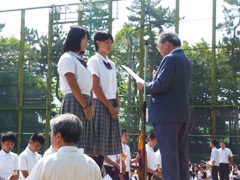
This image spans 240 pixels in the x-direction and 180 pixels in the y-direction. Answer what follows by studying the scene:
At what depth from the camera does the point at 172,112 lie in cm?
457

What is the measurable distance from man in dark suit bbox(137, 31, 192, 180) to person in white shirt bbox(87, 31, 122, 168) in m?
0.46

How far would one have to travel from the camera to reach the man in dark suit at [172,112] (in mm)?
4477

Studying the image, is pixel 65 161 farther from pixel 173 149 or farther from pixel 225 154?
pixel 225 154

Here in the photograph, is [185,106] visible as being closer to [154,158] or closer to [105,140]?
[105,140]

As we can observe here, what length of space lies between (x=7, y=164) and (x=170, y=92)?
4330 millimetres

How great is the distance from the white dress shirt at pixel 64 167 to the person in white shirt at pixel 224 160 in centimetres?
1546

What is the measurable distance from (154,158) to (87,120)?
5802 mm

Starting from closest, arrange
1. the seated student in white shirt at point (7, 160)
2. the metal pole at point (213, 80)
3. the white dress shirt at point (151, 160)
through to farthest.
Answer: the seated student in white shirt at point (7, 160), the white dress shirt at point (151, 160), the metal pole at point (213, 80)

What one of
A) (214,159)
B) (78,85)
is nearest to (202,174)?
(214,159)

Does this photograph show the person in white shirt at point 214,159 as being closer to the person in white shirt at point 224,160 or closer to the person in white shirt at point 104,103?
the person in white shirt at point 224,160

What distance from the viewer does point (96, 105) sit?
16.1 feet

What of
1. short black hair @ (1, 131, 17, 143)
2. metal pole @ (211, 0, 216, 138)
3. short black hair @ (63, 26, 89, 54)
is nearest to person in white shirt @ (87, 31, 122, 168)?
short black hair @ (63, 26, 89, 54)

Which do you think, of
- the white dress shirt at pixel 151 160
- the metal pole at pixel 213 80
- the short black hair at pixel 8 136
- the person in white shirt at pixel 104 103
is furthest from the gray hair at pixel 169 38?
the metal pole at pixel 213 80

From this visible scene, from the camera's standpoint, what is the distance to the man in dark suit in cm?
448
